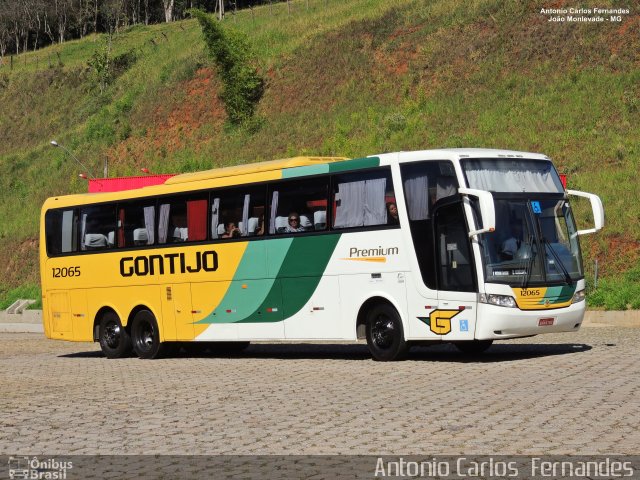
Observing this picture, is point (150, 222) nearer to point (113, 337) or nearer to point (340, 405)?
point (113, 337)

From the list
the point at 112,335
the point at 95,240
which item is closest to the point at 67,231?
the point at 95,240

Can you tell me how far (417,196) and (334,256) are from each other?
7.16 feet

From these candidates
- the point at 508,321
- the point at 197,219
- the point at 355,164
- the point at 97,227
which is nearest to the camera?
the point at 508,321

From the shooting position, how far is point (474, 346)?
2114 centimetres

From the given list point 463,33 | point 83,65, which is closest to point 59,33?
point 83,65

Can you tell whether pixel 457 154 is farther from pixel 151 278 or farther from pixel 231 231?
pixel 151 278

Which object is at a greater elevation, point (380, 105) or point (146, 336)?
point (380, 105)

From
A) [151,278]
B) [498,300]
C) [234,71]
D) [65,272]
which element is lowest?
[498,300]

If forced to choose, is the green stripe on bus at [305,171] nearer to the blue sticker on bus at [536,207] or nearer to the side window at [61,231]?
the blue sticker on bus at [536,207]

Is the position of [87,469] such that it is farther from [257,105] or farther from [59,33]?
[59,33]

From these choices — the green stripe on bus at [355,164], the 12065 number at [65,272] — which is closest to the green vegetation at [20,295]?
the 12065 number at [65,272]

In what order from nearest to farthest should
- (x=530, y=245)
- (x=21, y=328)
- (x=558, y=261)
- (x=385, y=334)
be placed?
(x=530, y=245) → (x=558, y=261) → (x=385, y=334) → (x=21, y=328)

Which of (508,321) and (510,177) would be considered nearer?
(508,321)

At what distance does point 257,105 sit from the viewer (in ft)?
222
